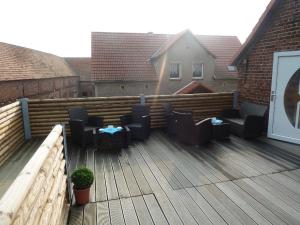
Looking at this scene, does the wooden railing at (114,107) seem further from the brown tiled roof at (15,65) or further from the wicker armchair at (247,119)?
the brown tiled roof at (15,65)

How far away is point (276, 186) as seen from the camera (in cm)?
424

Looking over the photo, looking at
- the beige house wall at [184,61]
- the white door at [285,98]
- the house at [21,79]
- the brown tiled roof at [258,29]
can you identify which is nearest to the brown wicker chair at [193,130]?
the white door at [285,98]

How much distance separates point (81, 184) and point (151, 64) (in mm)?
16915

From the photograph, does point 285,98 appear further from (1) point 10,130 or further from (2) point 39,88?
(2) point 39,88

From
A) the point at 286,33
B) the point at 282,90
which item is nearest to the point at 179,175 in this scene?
the point at 282,90

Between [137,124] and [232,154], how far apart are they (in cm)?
294

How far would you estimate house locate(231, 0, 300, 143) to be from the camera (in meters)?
6.43

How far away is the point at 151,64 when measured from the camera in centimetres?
1966

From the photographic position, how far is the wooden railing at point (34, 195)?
129 cm

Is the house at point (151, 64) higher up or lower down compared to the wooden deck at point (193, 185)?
higher up

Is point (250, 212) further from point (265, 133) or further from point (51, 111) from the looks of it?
point (51, 111)

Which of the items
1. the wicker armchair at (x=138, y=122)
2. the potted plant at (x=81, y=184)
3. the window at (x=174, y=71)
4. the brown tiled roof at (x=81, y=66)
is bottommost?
the potted plant at (x=81, y=184)

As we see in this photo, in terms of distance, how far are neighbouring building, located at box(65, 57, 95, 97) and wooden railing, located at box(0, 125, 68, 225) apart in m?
33.9

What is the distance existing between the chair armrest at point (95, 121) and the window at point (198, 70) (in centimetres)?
1478
